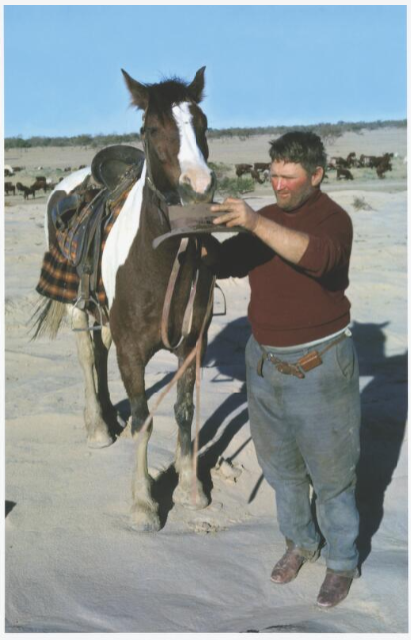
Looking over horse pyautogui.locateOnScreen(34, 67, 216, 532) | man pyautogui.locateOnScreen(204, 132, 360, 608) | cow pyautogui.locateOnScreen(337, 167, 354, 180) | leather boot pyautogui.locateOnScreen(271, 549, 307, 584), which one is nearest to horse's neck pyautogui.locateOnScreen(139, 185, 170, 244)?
horse pyautogui.locateOnScreen(34, 67, 216, 532)

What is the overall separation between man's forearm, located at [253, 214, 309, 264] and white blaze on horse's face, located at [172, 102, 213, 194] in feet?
1.27

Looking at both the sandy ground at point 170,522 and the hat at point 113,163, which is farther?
the hat at point 113,163

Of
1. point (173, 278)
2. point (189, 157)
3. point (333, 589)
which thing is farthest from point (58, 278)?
point (333, 589)

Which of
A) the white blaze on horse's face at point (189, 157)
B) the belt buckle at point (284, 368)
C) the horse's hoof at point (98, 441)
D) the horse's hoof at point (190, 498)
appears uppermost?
the white blaze on horse's face at point (189, 157)

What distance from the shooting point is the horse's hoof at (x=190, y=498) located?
433cm

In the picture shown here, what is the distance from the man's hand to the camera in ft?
9.16

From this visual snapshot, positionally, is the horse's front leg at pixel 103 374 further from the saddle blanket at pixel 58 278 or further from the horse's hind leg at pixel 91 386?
the saddle blanket at pixel 58 278

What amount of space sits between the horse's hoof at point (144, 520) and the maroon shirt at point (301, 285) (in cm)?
144

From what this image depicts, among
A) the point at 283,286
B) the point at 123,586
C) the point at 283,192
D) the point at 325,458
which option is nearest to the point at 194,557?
the point at 123,586

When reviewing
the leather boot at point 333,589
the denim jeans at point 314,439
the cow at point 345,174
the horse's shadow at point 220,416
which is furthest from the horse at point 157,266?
the cow at point 345,174

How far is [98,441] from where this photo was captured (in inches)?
202

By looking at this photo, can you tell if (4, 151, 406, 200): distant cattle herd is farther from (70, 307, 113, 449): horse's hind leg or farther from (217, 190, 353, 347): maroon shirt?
(217, 190, 353, 347): maroon shirt

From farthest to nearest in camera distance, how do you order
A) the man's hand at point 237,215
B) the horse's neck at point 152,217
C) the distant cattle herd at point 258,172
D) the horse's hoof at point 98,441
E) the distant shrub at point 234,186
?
the distant cattle herd at point 258,172, the distant shrub at point 234,186, the horse's hoof at point 98,441, the horse's neck at point 152,217, the man's hand at point 237,215

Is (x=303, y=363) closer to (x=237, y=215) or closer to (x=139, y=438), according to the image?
(x=237, y=215)
